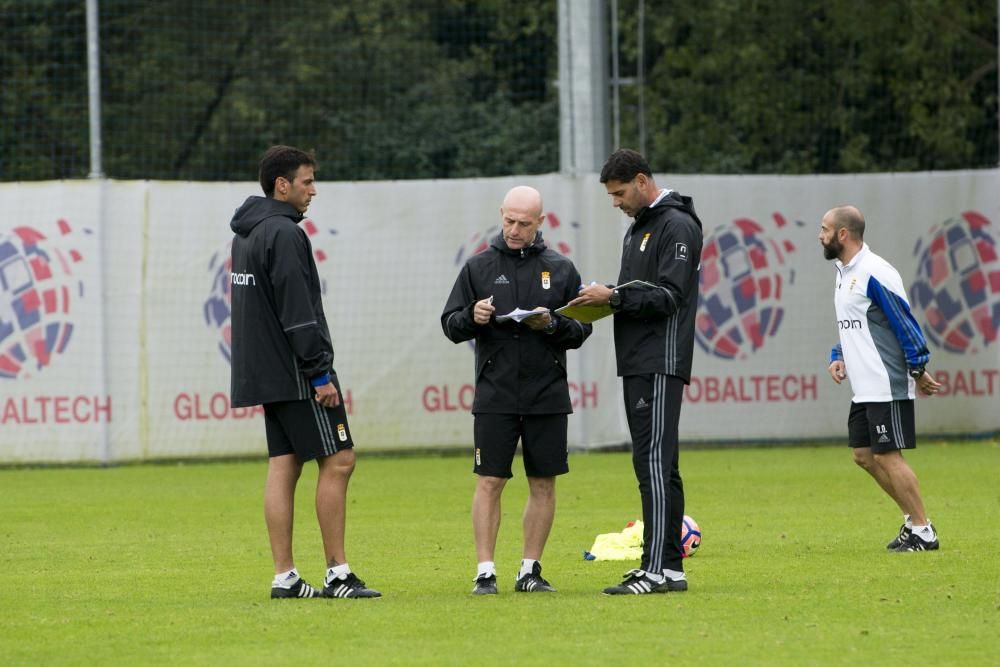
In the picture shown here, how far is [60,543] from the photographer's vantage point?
1119 cm

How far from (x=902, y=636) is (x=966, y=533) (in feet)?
13.4

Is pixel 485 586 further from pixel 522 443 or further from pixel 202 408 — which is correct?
pixel 202 408

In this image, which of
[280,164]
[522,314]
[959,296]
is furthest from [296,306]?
[959,296]

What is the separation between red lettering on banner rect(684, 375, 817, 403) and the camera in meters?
18.5

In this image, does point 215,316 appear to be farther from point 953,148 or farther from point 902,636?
point 902,636

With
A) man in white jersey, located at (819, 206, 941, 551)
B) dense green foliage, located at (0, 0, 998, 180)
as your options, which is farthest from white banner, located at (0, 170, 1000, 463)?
man in white jersey, located at (819, 206, 941, 551)

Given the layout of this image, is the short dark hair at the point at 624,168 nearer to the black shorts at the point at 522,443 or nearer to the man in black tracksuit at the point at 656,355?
the man in black tracksuit at the point at 656,355

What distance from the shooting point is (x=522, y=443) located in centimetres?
851

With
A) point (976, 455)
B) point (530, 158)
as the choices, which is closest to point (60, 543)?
point (976, 455)

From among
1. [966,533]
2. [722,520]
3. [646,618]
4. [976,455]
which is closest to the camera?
[646,618]

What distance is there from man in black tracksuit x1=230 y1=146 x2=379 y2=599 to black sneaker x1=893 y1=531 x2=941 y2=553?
3290 millimetres

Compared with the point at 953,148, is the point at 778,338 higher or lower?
lower

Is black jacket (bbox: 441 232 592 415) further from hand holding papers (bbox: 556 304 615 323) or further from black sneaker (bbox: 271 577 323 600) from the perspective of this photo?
black sneaker (bbox: 271 577 323 600)

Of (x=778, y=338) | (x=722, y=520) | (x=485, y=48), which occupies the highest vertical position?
(x=485, y=48)
